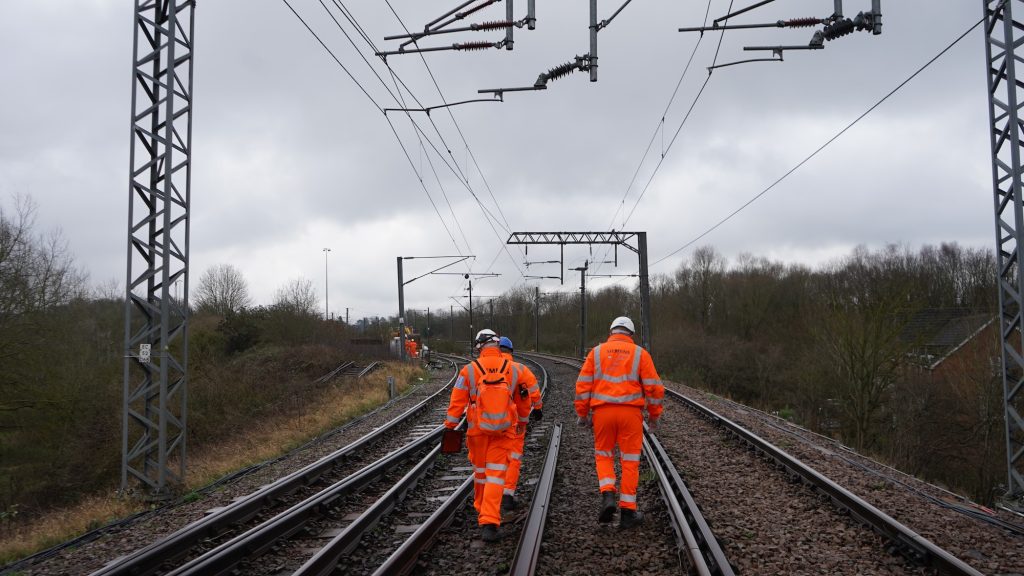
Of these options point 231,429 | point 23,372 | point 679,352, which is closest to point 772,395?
point 679,352

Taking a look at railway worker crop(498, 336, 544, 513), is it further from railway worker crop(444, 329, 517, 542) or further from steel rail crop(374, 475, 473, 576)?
steel rail crop(374, 475, 473, 576)

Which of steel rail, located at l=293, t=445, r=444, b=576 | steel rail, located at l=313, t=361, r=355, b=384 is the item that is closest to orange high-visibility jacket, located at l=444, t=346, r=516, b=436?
steel rail, located at l=293, t=445, r=444, b=576

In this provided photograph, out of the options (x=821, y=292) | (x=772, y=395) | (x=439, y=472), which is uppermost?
(x=821, y=292)

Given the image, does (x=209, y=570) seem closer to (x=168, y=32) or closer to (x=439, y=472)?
(x=439, y=472)

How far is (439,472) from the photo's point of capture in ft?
32.8

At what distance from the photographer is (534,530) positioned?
19.7 feet

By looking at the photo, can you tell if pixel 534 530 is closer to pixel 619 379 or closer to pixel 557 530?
pixel 557 530

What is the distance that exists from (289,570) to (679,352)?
129 feet

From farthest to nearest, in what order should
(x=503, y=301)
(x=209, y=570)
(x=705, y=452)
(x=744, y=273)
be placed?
(x=503, y=301)
(x=744, y=273)
(x=705, y=452)
(x=209, y=570)

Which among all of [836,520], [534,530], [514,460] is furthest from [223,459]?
[836,520]

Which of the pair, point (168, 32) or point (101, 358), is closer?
point (168, 32)

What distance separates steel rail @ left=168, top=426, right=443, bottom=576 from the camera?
5379 mm

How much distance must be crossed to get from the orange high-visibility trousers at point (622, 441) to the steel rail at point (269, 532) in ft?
10.3

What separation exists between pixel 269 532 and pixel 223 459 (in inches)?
326
